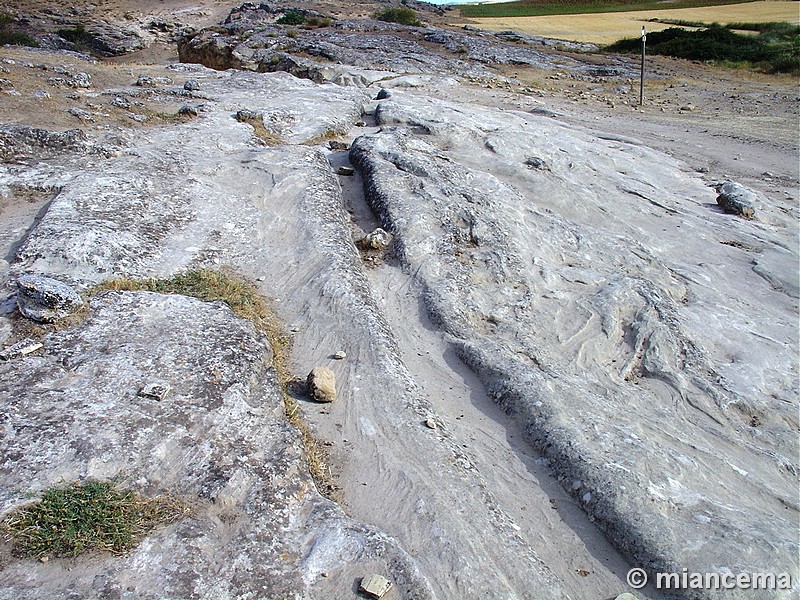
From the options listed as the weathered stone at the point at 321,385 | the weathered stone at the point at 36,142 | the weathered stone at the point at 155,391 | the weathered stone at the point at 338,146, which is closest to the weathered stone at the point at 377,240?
the weathered stone at the point at 321,385

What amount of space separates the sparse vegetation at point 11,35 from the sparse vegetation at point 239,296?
3238 centimetres

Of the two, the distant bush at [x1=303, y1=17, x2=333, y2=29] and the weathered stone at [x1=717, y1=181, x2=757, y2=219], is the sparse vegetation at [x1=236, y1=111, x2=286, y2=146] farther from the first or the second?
the distant bush at [x1=303, y1=17, x2=333, y2=29]

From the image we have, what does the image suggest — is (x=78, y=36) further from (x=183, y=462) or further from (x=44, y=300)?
(x=183, y=462)

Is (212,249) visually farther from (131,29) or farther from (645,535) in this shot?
(131,29)

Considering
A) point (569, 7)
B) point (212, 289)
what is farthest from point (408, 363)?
point (569, 7)

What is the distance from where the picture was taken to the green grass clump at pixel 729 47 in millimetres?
35500

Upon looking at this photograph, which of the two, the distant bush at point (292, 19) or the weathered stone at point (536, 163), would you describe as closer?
the weathered stone at point (536, 163)

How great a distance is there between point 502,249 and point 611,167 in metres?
6.71

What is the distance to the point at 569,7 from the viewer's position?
7350 centimetres

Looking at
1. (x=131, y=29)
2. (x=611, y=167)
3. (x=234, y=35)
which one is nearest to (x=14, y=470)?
(x=611, y=167)

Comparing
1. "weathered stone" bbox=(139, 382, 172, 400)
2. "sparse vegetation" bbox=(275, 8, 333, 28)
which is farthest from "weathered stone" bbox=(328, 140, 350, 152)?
"sparse vegetation" bbox=(275, 8, 333, 28)

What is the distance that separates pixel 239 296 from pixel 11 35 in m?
39.9

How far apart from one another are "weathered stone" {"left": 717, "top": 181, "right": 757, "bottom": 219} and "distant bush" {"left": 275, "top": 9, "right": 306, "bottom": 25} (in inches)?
1226

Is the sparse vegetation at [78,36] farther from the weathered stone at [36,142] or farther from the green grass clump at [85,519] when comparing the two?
the green grass clump at [85,519]
